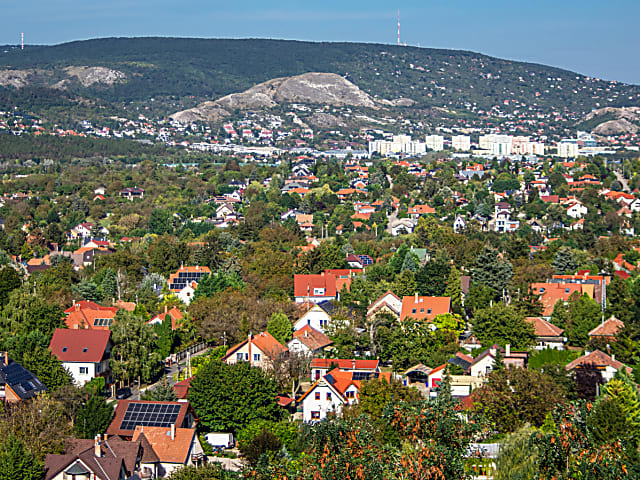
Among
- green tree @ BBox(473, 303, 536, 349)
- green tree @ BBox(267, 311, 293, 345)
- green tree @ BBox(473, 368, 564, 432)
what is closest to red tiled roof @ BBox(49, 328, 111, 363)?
green tree @ BBox(267, 311, 293, 345)

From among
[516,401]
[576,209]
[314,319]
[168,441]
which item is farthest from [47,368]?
[576,209]

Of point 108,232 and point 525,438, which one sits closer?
point 525,438

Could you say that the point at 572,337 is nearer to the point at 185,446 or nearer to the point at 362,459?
the point at 185,446

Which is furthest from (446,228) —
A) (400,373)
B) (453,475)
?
(453,475)

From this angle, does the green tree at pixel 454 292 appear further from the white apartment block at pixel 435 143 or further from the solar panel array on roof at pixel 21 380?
the white apartment block at pixel 435 143

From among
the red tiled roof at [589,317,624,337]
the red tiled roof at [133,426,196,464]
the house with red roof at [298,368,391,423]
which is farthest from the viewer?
the red tiled roof at [589,317,624,337]

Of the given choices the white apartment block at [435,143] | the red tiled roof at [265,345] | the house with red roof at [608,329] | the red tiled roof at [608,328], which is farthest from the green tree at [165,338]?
the white apartment block at [435,143]

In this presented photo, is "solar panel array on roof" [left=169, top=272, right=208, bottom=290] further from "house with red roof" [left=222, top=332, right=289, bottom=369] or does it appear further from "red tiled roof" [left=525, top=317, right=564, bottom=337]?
"red tiled roof" [left=525, top=317, right=564, bottom=337]
